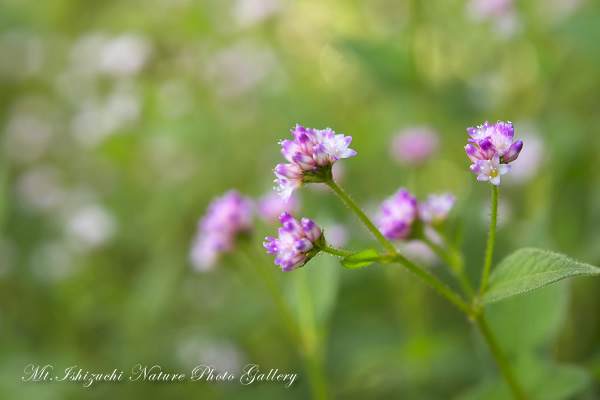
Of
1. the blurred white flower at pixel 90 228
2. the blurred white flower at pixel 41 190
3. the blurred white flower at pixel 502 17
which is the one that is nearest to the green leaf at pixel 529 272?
the blurred white flower at pixel 502 17

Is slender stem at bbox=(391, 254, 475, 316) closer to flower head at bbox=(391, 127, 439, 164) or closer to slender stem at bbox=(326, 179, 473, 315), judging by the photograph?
slender stem at bbox=(326, 179, 473, 315)

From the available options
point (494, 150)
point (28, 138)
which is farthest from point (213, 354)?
point (28, 138)

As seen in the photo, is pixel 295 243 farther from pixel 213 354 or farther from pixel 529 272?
pixel 213 354

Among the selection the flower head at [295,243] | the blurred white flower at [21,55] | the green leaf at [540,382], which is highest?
the blurred white flower at [21,55]

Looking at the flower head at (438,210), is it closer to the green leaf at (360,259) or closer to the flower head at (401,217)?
the flower head at (401,217)

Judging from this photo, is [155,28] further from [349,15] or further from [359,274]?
[359,274]

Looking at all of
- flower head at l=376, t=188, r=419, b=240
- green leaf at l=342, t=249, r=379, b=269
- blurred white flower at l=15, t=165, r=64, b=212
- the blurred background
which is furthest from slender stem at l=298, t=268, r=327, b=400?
blurred white flower at l=15, t=165, r=64, b=212

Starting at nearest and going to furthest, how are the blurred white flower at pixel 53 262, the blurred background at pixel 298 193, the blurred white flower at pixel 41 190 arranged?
1. the blurred background at pixel 298 193
2. the blurred white flower at pixel 53 262
3. the blurred white flower at pixel 41 190

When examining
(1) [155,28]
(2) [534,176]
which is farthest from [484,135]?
(1) [155,28]
